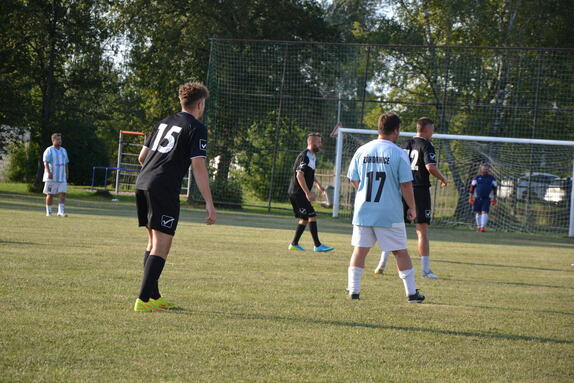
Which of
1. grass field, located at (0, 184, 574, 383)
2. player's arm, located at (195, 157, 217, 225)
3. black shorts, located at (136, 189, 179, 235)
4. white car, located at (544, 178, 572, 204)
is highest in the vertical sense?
white car, located at (544, 178, 572, 204)

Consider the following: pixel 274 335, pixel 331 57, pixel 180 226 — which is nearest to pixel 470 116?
pixel 331 57

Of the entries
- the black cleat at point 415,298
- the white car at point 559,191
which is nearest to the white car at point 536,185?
the white car at point 559,191

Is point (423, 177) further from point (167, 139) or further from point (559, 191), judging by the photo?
point (559, 191)

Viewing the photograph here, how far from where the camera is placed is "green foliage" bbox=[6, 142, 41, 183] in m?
39.8

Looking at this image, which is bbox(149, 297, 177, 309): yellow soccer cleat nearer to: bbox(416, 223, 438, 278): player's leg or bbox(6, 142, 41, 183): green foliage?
bbox(416, 223, 438, 278): player's leg

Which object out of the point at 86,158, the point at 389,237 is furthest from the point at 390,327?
the point at 86,158

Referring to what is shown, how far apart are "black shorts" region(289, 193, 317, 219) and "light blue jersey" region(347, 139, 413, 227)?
5.79 m

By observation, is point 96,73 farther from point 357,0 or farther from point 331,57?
point 357,0

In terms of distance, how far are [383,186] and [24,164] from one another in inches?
1499

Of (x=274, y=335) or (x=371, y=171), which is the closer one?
(x=274, y=335)

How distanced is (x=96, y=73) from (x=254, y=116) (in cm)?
938

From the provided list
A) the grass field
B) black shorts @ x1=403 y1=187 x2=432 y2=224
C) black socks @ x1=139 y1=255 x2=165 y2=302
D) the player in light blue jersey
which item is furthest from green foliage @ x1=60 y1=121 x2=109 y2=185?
black socks @ x1=139 y1=255 x2=165 y2=302

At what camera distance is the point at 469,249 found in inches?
623

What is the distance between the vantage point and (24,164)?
41.8 metres
